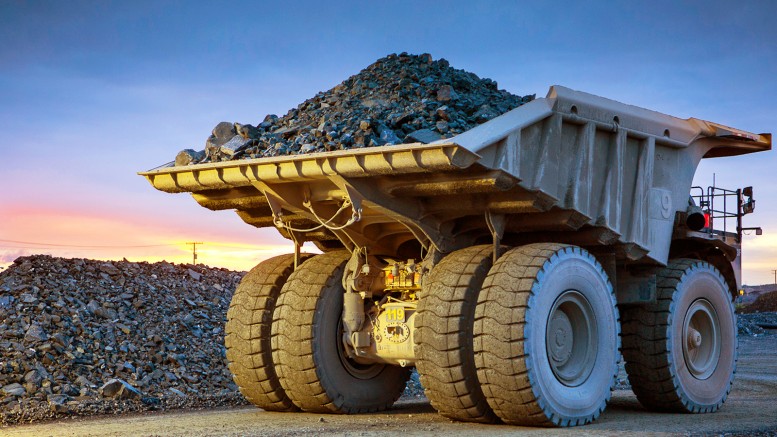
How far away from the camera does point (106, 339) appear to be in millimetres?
14156

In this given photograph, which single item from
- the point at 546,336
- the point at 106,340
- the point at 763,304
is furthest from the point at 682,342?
the point at 763,304

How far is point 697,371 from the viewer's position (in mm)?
10906

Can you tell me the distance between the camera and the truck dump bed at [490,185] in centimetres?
846

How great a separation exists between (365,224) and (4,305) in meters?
8.07

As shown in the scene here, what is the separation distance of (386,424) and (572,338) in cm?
190

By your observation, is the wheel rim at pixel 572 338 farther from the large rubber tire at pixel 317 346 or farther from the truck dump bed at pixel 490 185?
the large rubber tire at pixel 317 346

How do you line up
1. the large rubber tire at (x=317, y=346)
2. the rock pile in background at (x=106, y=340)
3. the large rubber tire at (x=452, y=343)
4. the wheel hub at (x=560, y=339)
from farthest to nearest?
the rock pile in background at (x=106, y=340)
the large rubber tire at (x=317, y=346)
the wheel hub at (x=560, y=339)
the large rubber tire at (x=452, y=343)

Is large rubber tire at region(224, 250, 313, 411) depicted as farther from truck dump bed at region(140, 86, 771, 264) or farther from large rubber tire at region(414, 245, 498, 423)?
→ large rubber tire at region(414, 245, 498, 423)

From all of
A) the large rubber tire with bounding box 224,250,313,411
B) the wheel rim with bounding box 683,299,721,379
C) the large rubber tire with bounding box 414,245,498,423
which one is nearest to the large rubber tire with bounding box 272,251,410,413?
the large rubber tire with bounding box 224,250,313,411

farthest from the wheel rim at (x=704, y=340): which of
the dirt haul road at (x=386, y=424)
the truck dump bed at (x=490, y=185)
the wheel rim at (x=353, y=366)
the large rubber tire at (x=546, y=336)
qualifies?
the wheel rim at (x=353, y=366)

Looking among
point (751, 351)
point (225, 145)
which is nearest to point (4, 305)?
point (225, 145)

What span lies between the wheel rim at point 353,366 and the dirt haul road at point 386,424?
0.43 m

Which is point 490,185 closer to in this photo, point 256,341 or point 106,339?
point 256,341

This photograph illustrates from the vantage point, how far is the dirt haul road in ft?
28.0
